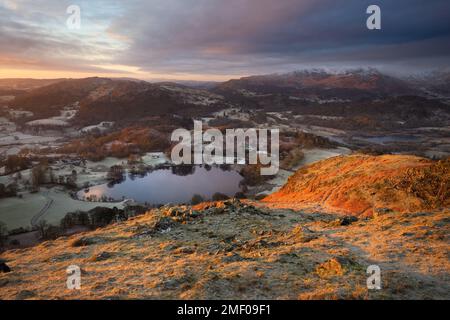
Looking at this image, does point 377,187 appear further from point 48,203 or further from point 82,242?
point 48,203

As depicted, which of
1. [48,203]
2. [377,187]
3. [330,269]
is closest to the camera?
[330,269]

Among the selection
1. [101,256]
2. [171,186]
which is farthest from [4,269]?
[171,186]

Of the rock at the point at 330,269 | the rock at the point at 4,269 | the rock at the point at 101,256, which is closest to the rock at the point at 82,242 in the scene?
the rock at the point at 101,256

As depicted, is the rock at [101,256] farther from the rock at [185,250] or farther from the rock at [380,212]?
the rock at [380,212]

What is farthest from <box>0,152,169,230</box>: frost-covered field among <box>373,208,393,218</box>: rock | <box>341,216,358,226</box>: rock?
<box>373,208,393,218</box>: rock

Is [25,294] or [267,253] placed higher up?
[267,253]
